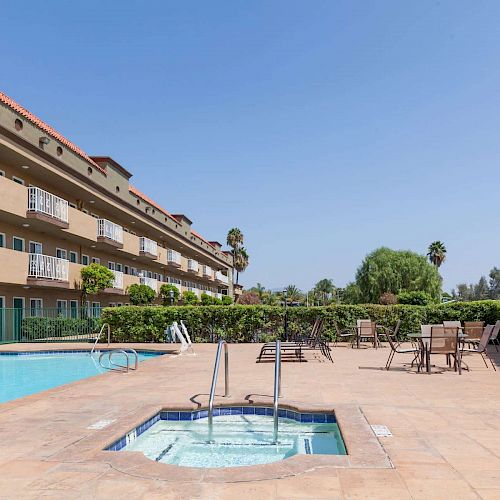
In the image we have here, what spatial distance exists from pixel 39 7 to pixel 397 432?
470 inches

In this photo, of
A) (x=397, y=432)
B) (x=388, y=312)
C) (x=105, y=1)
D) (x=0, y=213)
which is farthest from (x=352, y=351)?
(x=0, y=213)

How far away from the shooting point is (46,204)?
23906 mm

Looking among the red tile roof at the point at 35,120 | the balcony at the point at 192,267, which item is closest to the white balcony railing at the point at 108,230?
the red tile roof at the point at 35,120

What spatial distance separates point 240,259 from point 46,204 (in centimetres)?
6352

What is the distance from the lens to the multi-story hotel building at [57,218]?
22.4 m

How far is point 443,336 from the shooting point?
10.0m

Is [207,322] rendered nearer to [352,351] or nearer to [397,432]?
[352,351]

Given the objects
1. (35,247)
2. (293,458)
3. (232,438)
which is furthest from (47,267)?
(293,458)

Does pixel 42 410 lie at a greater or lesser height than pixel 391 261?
lesser

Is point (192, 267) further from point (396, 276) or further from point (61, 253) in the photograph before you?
point (61, 253)

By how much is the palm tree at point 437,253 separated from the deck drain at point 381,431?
70.2m

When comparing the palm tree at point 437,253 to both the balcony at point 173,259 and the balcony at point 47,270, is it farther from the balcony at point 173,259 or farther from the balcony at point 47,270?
the balcony at point 47,270

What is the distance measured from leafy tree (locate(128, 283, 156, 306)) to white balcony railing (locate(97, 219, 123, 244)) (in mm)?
3335

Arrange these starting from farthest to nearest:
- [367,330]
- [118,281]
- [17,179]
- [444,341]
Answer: [118,281], [17,179], [367,330], [444,341]
